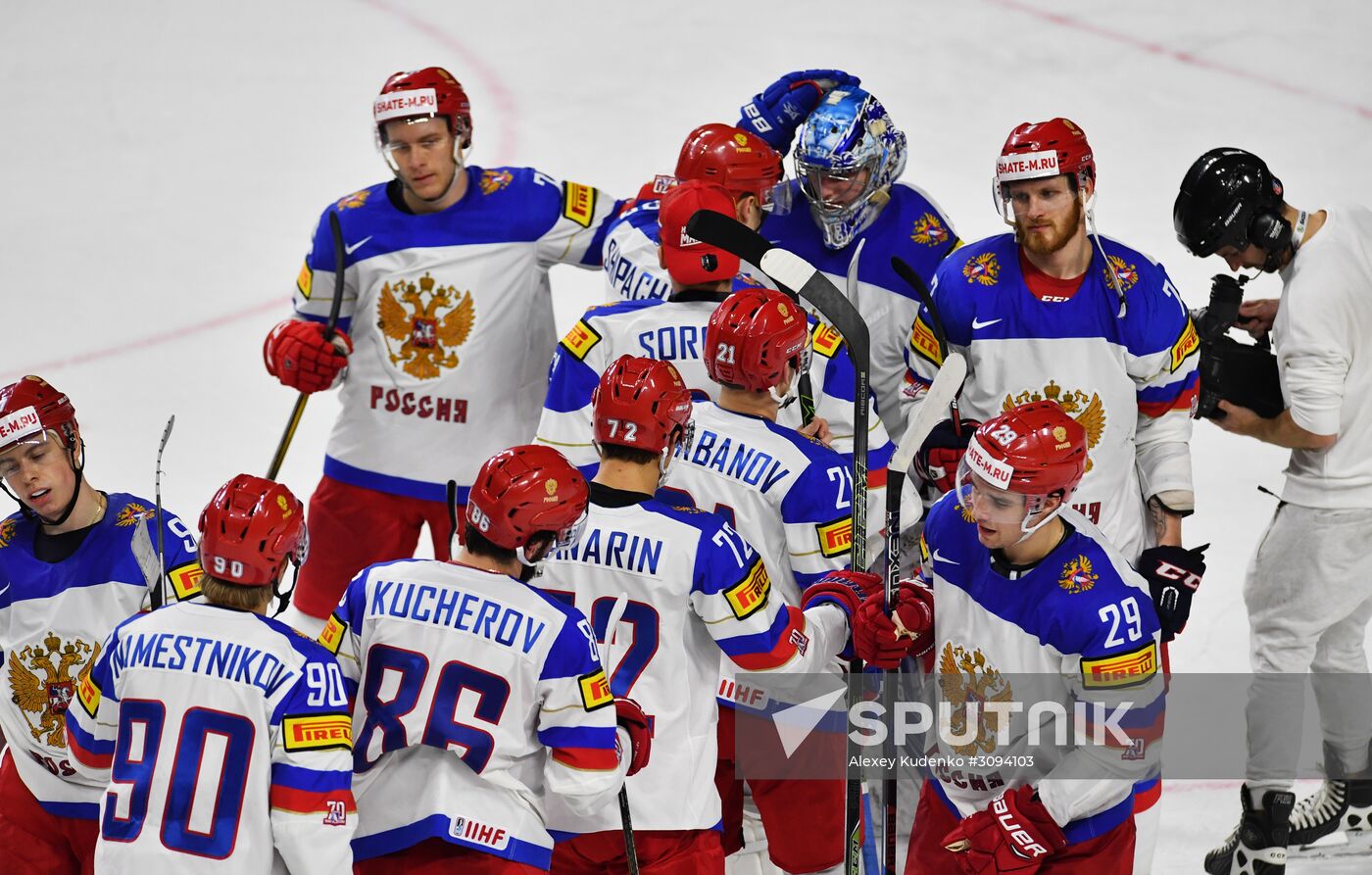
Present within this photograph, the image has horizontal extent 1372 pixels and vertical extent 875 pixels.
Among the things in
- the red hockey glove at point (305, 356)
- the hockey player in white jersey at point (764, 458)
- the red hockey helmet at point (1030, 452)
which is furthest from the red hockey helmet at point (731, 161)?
the red hockey helmet at point (1030, 452)

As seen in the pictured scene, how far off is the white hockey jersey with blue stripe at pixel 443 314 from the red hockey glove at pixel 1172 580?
74.5 inches

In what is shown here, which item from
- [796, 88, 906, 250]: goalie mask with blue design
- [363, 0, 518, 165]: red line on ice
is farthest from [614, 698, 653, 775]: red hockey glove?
[363, 0, 518, 165]: red line on ice

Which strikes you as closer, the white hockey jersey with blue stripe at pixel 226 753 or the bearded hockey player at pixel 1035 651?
the white hockey jersey with blue stripe at pixel 226 753

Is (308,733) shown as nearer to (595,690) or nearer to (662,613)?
(595,690)

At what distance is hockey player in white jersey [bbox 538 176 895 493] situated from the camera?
4176mm

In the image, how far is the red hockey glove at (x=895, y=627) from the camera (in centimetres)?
350

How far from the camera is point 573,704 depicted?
10.1 ft

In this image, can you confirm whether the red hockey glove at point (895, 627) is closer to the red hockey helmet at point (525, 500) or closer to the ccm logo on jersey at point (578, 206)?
the red hockey helmet at point (525, 500)

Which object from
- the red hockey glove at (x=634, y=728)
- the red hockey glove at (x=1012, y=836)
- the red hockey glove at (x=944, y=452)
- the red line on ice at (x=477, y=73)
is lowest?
the red hockey glove at (x=1012, y=836)

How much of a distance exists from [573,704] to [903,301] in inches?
83.0

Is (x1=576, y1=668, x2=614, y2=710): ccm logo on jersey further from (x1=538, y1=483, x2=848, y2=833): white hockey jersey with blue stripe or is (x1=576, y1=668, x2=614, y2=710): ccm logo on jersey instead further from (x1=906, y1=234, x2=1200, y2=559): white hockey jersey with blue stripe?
(x1=906, y1=234, x2=1200, y2=559): white hockey jersey with blue stripe

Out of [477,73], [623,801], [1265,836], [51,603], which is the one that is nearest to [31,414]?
[51,603]

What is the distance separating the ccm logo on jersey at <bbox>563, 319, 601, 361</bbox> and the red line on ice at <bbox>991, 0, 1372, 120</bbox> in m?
6.77

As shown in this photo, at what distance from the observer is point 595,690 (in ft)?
10.1
